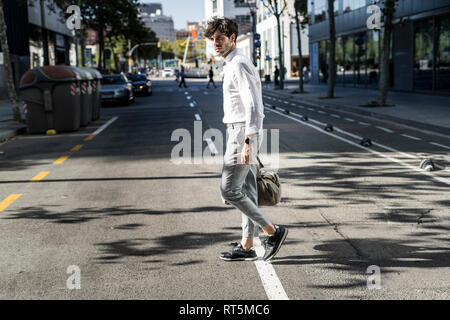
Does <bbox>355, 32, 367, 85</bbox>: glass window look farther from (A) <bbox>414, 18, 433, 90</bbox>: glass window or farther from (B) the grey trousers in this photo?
(B) the grey trousers

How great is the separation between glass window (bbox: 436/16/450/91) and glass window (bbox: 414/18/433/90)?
0.99m

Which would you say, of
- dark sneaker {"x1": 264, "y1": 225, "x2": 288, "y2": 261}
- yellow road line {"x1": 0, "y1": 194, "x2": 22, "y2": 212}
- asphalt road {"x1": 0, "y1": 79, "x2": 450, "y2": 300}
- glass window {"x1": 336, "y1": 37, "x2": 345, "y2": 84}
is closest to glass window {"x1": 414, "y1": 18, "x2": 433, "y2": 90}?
glass window {"x1": 336, "y1": 37, "x2": 345, "y2": 84}

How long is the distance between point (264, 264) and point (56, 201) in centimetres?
366

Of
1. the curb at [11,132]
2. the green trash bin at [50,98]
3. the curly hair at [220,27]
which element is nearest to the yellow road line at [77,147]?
the curb at [11,132]

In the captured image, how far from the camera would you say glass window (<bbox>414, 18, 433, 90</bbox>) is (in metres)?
30.3

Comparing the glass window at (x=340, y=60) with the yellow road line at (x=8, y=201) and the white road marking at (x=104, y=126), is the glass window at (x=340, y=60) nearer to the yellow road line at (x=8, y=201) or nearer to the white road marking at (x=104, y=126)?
the white road marking at (x=104, y=126)

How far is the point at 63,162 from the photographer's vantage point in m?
11.1

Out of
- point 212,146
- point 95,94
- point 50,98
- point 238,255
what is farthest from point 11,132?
point 238,255

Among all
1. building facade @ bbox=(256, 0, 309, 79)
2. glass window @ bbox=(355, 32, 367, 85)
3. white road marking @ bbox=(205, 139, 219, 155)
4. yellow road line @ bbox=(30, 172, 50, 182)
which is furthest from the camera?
building facade @ bbox=(256, 0, 309, 79)

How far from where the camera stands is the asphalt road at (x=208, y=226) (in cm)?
434

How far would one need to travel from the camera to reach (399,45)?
34.6 meters

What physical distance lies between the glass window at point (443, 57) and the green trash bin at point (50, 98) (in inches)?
741

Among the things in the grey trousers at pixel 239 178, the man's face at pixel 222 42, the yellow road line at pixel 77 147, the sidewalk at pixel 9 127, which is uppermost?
the man's face at pixel 222 42
